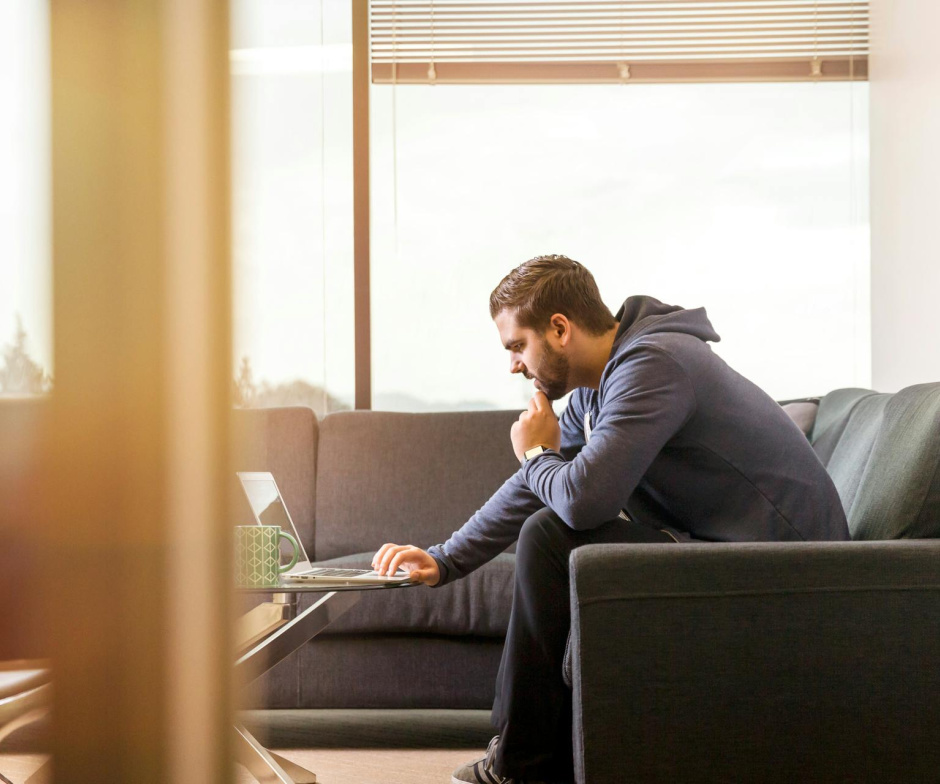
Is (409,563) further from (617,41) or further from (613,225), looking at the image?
(617,41)

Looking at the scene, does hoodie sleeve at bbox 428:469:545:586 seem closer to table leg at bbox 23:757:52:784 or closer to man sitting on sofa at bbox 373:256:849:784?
man sitting on sofa at bbox 373:256:849:784

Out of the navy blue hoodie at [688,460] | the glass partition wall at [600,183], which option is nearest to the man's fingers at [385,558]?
the navy blue hoodie at [688,460]

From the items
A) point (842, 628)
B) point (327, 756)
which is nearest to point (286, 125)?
point (842, 628)

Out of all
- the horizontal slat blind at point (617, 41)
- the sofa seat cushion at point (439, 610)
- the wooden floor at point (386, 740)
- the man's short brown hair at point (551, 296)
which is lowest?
the wooden floor at point (386, 740)

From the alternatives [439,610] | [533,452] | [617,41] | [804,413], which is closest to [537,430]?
[533,452]

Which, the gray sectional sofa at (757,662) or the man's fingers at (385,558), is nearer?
the gray sectional sofa at (757,662)

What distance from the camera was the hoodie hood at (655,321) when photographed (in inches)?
62.2

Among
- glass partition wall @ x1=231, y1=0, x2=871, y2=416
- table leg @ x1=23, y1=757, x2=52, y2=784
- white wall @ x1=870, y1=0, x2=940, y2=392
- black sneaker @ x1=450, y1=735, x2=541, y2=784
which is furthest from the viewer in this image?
glass partition wall @ x1=231, y1=0, x2=871, y2=416

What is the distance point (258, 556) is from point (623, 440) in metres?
0.80

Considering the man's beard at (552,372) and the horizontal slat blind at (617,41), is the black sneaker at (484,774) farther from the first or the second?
the horizontal slat blind at (617,41)

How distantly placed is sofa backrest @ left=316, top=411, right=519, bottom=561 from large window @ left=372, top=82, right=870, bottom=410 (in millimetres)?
578

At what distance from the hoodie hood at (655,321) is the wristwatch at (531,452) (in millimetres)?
226

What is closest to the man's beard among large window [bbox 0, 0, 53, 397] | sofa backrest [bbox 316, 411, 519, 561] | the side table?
the side table

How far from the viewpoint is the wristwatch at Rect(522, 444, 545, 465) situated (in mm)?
1571
